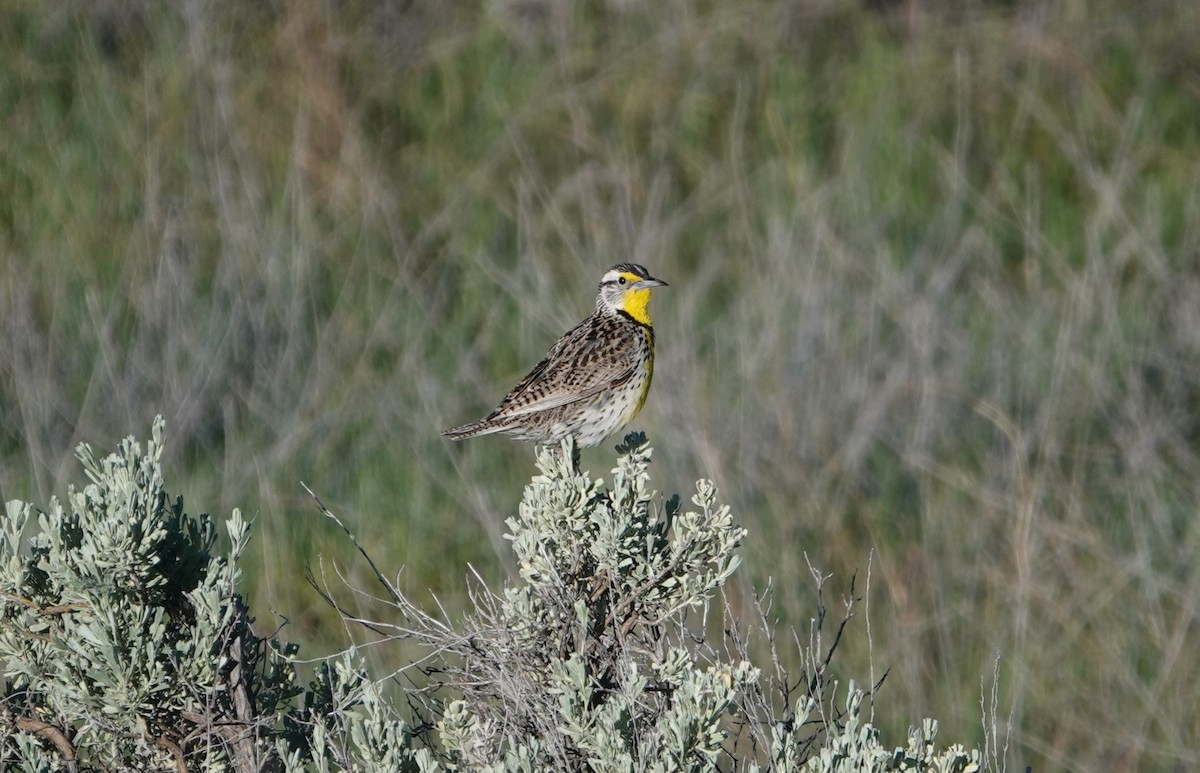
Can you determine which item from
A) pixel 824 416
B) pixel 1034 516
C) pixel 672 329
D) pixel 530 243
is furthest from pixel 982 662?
pixel 530 243

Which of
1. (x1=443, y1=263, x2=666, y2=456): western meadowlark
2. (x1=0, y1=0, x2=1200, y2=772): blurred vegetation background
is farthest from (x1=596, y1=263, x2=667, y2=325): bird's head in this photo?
(x1=0, y1=0, x2=1200, y2=772): blurred vegetation background

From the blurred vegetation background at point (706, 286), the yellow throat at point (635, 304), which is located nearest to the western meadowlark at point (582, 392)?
the yellow throat at point (635, 304)

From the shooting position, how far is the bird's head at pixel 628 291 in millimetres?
5820

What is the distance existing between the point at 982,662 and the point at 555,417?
2227 mm

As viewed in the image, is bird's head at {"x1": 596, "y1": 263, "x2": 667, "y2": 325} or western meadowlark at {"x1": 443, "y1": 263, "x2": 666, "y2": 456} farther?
bird's head at {"x1": 596, "y1": 263, "x2": 667, "y2": 325}

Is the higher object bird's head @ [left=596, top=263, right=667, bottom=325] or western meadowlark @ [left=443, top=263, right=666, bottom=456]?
bird's head @ [left=596, top=263, right=667, bottom=325]

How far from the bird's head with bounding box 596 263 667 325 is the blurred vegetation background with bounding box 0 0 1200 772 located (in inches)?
37.0

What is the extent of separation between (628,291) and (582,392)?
2.26 ft

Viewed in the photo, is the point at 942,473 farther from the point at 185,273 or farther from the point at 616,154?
the point at 185,273

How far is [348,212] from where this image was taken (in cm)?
916

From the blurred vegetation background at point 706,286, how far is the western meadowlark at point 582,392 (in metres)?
0.94

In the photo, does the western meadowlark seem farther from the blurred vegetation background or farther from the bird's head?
the blurred vegetation background

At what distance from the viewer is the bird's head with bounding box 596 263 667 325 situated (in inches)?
229

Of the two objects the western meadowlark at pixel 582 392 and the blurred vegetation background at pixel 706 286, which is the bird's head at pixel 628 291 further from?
the blurred vegetation background at pixel 706 286
